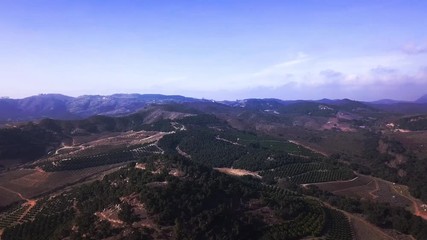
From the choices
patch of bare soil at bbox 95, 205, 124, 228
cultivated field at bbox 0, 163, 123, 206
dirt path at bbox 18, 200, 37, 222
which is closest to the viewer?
patch of bare soil at bbox 95, 205, 124, 228

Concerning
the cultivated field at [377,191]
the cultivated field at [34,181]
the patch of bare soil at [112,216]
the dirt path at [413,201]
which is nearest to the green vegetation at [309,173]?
the cultivated field at [377,191]

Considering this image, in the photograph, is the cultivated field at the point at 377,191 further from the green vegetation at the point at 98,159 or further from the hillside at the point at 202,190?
the green vegetation at the point at 98,159

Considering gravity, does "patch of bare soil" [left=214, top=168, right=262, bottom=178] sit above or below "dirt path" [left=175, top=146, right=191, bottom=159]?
below

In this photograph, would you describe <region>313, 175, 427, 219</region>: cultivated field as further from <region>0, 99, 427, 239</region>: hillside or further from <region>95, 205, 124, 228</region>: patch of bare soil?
<region>95, 205, 124, 228</region>: patch of bare soil

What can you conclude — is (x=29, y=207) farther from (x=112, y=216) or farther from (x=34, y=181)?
(x=112, y=216)

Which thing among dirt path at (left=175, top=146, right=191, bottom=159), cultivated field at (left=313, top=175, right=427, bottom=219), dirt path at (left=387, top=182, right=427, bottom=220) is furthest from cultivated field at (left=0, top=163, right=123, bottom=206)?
dirt path at (left=387, top=182, right=427, bottom=220)

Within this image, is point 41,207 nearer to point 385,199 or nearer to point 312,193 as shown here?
point 312,193

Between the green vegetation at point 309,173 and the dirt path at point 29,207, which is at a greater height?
the green vegetation at point 309,173

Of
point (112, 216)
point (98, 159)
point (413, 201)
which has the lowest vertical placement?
point (413, 201)

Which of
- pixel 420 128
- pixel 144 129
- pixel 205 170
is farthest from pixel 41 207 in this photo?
pixel 420 128

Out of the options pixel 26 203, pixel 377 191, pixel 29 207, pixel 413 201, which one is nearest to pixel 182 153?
pixel 26 203

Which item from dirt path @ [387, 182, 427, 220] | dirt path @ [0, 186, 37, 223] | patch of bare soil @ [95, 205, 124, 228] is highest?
patch of bare soil @ [95, 205, 124, 228]

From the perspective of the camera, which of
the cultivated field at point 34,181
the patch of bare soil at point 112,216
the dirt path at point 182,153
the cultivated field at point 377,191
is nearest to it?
the patch of bare soil at point 112,216
